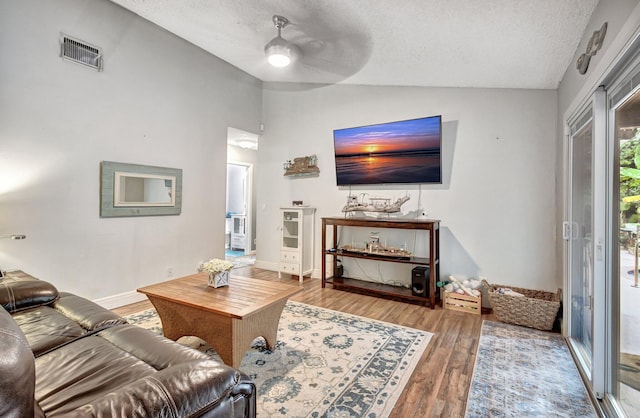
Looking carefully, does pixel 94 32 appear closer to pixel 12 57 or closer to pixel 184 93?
pixel 12 57

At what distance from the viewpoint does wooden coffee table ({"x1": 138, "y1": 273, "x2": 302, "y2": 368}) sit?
1.98 meters

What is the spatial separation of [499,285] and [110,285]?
14.4ft

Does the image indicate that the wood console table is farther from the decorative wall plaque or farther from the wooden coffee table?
the wooden coffee table

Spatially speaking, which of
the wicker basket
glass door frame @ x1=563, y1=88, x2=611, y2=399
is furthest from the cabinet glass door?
glass door frame @ x1=563, y1=88, x2=611, y2=399

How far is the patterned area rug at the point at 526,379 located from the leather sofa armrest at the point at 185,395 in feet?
4.54

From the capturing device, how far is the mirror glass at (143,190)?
11.3 ft

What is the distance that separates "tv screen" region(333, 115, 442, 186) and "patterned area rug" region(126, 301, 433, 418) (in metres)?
1.92

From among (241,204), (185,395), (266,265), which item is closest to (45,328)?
(185,395)

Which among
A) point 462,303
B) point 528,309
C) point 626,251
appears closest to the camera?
point 626,251

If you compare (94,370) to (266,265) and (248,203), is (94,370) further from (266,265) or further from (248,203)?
(248,203)

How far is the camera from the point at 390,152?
402cm

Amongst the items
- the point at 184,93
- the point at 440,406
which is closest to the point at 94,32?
the point at 184,93

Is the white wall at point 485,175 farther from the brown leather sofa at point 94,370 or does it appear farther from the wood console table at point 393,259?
the brown leather sofa at point 94,370

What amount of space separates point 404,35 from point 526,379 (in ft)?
9.38
